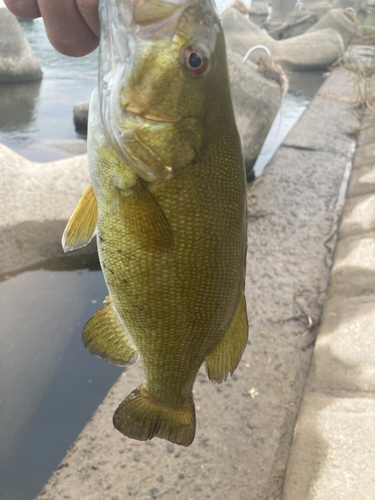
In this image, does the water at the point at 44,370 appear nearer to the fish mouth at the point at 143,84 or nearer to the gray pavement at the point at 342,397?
the gray pavement at the point at 342,397

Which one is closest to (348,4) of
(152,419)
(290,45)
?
(290,45)

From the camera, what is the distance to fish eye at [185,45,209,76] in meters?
0.99

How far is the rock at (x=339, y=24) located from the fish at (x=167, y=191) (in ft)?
44.1

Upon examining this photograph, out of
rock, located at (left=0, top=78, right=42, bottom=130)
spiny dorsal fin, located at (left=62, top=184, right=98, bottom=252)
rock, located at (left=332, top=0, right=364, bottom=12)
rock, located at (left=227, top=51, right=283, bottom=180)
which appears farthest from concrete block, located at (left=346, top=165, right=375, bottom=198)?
rock, located at (left=332, top=0, right=364, bottom=12)

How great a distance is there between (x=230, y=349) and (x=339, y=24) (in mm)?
13940

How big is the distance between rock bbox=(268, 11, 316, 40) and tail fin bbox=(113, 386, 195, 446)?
16.0 m

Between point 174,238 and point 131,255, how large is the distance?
0.14 m

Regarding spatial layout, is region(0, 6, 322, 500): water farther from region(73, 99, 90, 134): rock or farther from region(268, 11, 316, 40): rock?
region(268, 11, 316, 40): rock

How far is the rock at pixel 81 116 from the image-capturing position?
6.79m

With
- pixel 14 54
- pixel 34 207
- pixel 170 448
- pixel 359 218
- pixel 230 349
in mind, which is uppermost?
pixel 230 349

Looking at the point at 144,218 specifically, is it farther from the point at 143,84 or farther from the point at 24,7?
the point at 24,7

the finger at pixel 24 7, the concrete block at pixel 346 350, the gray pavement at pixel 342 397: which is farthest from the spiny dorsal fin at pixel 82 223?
the concrete block at pixel 346 350

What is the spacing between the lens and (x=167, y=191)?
3.47ft

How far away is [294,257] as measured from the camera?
13.3ft
